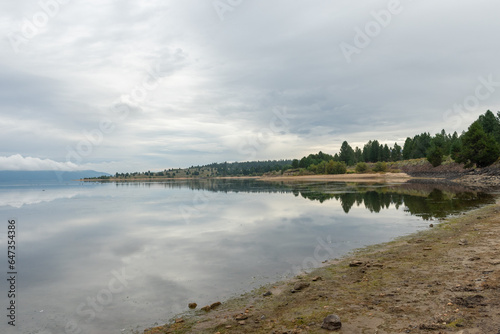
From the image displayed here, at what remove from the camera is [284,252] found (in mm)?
16234

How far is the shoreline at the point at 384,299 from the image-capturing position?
692 cm

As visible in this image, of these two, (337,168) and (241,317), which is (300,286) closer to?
(241,317)

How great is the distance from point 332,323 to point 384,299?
2464 mm

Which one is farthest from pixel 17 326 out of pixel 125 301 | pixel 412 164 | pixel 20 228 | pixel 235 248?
pixel 412 164

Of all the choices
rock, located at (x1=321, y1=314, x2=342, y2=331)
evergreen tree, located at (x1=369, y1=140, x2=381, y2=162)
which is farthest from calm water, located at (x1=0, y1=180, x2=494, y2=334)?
evergreen tree, located at (x1=369, y1=140, x2=381, y2=162)

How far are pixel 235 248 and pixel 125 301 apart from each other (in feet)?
25.9

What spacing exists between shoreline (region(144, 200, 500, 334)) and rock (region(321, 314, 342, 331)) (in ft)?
0.47

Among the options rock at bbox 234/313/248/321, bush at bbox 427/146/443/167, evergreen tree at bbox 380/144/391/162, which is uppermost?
evergreen tree at bbox 380/144/391/162

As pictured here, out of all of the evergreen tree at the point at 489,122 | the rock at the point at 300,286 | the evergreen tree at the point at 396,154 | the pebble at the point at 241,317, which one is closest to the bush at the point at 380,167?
the evergreen tree at the point at 396,154

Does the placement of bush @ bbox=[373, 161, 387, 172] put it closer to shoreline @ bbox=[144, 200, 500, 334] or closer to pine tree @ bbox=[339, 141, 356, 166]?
pine tree @ bbox=[339, 141, 356, 166]

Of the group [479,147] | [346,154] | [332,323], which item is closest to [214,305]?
[332,323]

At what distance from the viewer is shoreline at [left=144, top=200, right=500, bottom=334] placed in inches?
272

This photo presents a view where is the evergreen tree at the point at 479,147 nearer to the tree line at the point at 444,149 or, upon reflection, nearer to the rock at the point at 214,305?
the tree line at the point at 444,149

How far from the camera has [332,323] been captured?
7.08 metres
